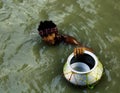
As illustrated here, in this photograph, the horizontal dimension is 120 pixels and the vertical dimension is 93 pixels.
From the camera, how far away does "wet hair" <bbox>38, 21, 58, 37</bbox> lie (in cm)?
544

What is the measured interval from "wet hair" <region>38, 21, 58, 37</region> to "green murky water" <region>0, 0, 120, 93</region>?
0.28 meters

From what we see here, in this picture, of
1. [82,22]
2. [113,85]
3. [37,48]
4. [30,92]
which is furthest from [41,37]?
[113,85]

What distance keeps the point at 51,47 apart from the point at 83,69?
77 cm

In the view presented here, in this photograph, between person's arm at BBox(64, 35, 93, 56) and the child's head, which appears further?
the child's head

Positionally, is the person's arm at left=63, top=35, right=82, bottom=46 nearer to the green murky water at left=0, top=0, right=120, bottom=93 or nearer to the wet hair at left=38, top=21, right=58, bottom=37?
the green murky water at left=0, top=0, right=120, bottom=93

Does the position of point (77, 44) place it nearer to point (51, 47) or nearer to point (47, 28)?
point (51, 47)

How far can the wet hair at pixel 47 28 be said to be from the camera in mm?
5441

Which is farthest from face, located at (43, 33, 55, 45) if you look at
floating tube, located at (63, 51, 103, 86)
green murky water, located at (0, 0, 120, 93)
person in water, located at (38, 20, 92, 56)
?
floating tube, located at (63, 51, 103, 86)

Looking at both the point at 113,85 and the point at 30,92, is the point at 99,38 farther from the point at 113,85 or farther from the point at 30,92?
the point at 30,92

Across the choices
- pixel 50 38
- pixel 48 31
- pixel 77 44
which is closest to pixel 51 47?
pixel 50 38

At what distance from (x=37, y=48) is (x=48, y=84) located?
0.89 m

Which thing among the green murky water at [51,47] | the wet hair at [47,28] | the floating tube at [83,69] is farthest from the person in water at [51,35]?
the floating tube at [83,69]

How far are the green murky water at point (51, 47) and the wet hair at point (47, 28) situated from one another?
0.28 meters

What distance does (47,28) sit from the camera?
5473mm
